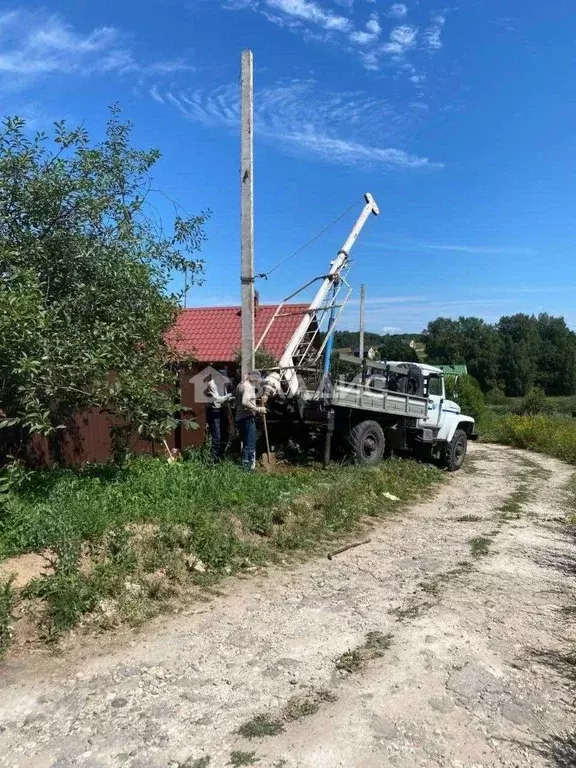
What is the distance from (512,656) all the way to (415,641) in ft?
2.20

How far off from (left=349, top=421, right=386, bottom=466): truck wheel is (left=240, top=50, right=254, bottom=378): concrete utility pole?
3069mm

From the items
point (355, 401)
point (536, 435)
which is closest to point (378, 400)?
point (355, 401)

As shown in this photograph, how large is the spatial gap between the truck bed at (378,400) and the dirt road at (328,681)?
5113 mm

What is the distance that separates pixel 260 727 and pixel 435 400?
11529 millimetres

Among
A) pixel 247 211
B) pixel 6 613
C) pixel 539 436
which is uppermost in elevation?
pixel 247 211

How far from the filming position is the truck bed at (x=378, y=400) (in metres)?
11.4

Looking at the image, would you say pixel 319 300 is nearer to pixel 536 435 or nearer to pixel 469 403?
pixel 536 435

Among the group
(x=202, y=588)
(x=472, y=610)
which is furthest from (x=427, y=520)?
(x=202, y=588)

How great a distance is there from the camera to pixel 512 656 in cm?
436

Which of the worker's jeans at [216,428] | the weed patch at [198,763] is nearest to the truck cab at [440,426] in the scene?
the worker's jeans at [216,428]

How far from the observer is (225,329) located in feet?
64.3

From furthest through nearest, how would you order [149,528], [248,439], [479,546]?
1. [248,439]
2. [479,546]
3. [149,528]

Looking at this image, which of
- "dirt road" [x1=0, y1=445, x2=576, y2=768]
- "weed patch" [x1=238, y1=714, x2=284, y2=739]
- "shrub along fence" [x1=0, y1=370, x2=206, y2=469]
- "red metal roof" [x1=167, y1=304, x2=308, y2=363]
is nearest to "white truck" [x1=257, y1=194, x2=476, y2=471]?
"shrub along fence" [x1=0, y1=370, x2=206, y2=469]

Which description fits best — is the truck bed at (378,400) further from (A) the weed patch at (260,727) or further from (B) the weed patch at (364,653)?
(A) the weed patch at (260,727)
